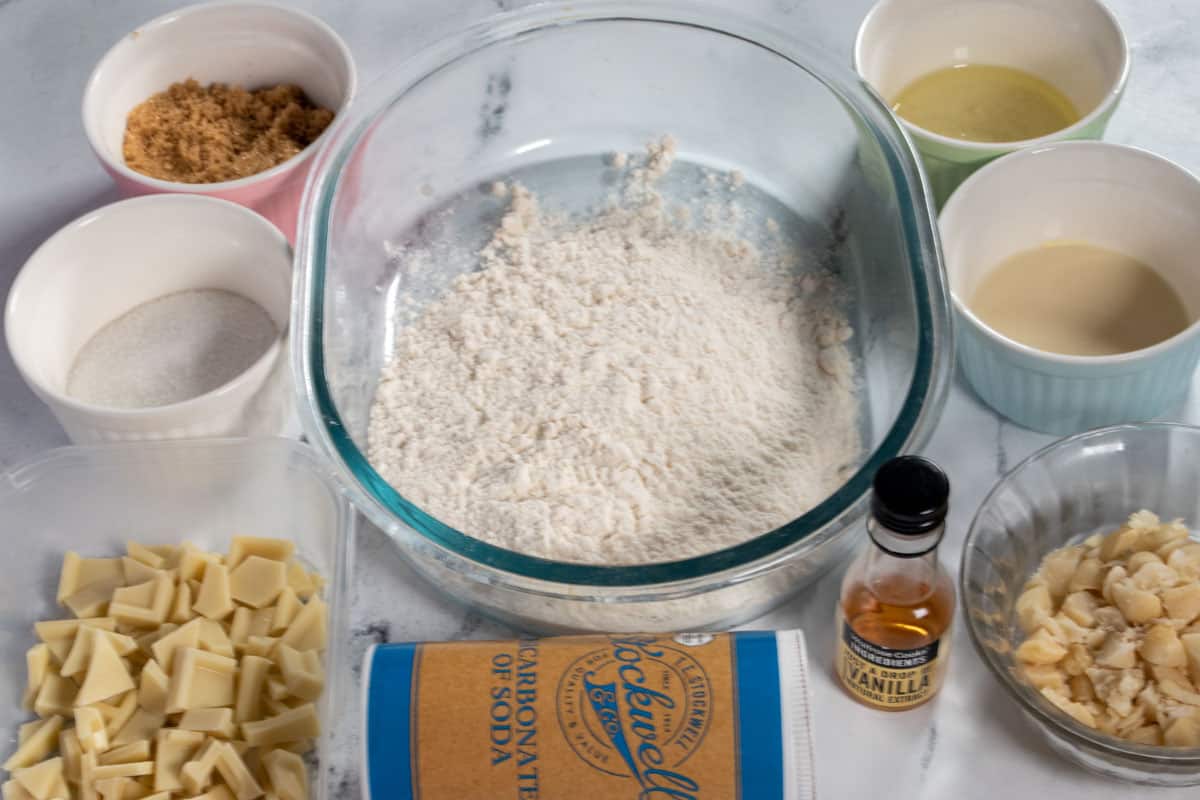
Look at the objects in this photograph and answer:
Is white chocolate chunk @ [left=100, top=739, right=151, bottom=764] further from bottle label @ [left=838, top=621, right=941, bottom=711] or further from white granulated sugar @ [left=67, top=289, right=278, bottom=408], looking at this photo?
bottle label @ [left=838, top=621, right=941, bottom=711]

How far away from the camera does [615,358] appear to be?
99 cm

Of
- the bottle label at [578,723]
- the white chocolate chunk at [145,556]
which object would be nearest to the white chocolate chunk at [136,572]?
the white chocolate chunk at [145,556]

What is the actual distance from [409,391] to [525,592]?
26cm

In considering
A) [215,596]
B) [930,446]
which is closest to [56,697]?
[215,596]

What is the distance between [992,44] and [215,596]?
0.79 meters

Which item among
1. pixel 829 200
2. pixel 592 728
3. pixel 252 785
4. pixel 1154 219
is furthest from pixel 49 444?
pixel 1154 219

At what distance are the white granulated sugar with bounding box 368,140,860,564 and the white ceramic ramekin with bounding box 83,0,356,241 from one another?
0.21m

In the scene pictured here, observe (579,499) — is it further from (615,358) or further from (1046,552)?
(1046,552)

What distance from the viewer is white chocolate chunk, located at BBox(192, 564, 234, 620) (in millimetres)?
939

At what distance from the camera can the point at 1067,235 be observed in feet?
3.44

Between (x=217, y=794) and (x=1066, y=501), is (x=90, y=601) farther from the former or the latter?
(x=1066, y=501)

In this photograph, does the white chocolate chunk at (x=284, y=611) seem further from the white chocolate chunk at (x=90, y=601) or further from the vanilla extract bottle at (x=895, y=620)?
the vanilla extract bottle at (x=895, y=620)

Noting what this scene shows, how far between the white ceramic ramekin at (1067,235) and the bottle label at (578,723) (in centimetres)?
31

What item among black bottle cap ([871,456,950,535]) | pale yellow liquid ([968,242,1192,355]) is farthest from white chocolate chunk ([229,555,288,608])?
pale yellow liquid ([968,242,1192,355])
